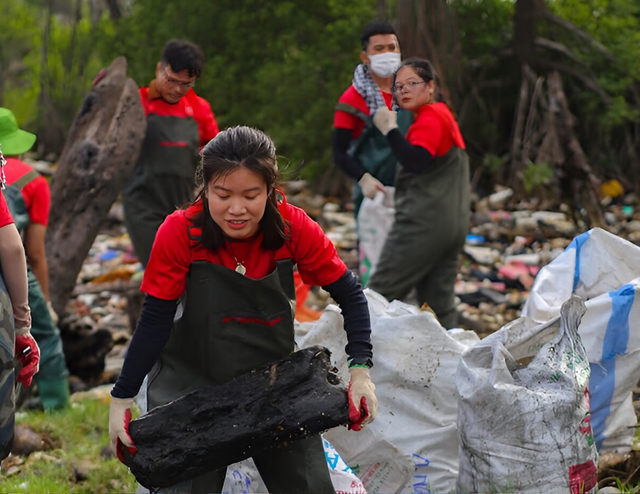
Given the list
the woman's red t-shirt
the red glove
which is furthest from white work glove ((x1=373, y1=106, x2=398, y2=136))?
the red glove

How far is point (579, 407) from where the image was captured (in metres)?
2.73

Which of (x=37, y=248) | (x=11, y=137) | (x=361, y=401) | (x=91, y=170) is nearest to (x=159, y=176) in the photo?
(x=91, y=170)

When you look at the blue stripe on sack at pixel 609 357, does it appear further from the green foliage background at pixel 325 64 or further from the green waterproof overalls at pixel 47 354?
the green foliage background at pixel 325 64

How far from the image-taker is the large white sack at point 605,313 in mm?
3168

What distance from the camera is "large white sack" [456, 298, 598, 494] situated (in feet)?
8.86

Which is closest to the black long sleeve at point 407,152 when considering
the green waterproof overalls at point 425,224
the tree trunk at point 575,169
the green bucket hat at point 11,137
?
the green waterproof overalls at point 425,224

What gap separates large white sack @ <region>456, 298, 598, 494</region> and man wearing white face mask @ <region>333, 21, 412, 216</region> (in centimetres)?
152

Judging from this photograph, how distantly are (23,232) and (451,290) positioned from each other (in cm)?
220

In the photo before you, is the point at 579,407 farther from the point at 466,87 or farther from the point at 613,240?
the point at 466,87

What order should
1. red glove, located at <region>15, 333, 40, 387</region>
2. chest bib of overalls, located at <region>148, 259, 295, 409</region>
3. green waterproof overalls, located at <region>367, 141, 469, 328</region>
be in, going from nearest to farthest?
chest bib of overalls, located at <region>148, 259, 295, 409</region> < red glove, located at <region>15, 333, 40, 387</region> < green waterproof overalls, located at <region>367, 141, 469, 328</region>

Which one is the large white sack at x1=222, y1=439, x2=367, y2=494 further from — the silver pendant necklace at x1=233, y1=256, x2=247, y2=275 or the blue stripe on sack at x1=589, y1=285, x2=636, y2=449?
the blue stripe on sack at x1=589, y1=285, x2=636, y2=449

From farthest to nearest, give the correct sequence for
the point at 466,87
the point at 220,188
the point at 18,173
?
the point at 466,87 → the point at 18,173 → the point at 220,188

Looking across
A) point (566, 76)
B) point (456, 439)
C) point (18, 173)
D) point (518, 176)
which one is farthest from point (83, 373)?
point (566, 76)

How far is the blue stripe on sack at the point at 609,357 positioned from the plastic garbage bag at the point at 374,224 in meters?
2.03
